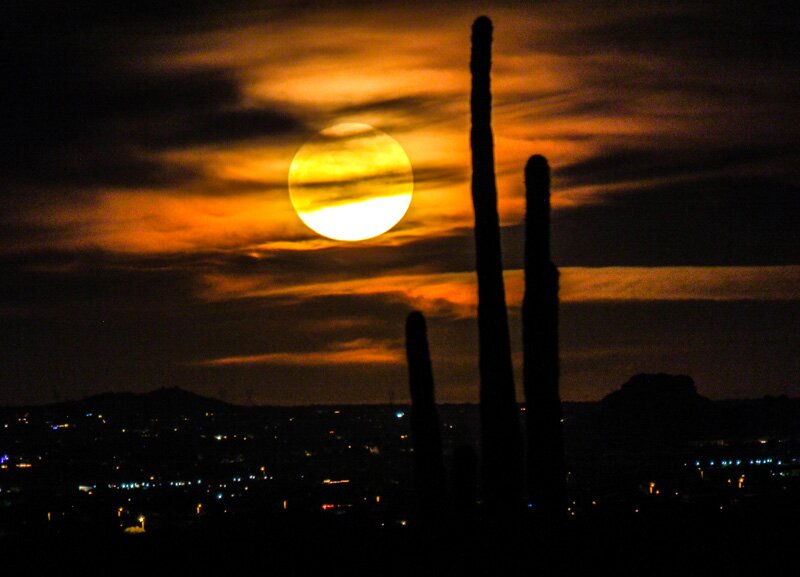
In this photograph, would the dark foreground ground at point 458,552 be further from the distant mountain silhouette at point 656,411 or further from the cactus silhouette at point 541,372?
the distant mountain silhouette at point 656,411

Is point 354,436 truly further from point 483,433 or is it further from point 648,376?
point 483,433

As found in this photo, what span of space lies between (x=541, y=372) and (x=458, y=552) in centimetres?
352

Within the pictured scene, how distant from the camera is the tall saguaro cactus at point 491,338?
73.4 ft

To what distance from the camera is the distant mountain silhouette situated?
152250mm

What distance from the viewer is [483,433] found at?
22.6 meters

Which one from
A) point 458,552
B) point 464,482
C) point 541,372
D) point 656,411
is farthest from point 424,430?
point 656,411

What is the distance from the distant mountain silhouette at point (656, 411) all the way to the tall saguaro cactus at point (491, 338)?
130 m

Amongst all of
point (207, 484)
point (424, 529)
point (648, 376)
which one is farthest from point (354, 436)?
point (424, 529)

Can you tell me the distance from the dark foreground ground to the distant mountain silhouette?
420 feet

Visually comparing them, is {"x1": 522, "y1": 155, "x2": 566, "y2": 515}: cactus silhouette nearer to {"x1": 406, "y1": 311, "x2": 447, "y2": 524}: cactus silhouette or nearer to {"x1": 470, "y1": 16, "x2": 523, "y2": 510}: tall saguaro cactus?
{"x1": 470, "y1": 16, "x2": 523, "y2": 510}: tall saguaro cactus

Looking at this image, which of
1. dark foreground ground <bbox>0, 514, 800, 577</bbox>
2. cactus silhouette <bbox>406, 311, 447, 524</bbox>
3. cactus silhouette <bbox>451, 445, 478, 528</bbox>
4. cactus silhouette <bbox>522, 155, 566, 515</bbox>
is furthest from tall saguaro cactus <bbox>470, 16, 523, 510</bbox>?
cactus silhouette <bbox>406, 311, 447, 524</bbox>

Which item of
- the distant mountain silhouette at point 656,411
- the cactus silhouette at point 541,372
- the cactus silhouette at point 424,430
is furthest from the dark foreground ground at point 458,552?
the distant mountain silhouette at point 656,411

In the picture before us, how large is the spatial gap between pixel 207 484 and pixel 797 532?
95.1m

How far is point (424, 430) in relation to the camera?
958 inches
